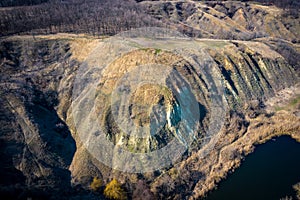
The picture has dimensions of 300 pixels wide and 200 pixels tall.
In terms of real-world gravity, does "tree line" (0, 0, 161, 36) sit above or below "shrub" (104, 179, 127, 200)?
above

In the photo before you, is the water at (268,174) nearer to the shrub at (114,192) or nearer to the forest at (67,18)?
the shrub at (114,192)

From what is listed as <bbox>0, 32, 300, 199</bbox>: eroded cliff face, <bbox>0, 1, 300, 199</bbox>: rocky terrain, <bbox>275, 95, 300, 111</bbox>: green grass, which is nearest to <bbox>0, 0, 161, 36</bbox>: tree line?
<bbox>0, 1, 300, 199</bbox>: rocky terrain

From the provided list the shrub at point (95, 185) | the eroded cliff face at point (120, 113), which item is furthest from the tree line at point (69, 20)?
the shrub at point (95, 185)

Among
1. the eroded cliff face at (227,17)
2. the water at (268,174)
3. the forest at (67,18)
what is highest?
the forest at (67,18)

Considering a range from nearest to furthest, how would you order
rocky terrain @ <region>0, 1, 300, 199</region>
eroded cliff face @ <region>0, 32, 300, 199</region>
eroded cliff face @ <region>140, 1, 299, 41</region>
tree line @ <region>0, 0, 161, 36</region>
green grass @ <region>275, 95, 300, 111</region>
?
rocky terrain @ <region>0, 1, 300, 199</region> → eroded cliff face @ <region>0, 32, 300, 199</region> → green grass @ <region>275, 95, 300, 111</region> → tree line @ <region>0, 0, 161, 36</region> → eroded cliff face @ <region>140, 1, 299, 41</region>

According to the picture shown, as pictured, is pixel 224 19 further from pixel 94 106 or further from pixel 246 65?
pixel 94 106

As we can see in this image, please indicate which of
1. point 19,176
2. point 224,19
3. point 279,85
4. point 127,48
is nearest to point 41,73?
point 127,48

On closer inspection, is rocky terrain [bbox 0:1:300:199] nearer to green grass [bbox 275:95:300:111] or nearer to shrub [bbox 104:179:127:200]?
green grass [bbox 275:95:300:111]
